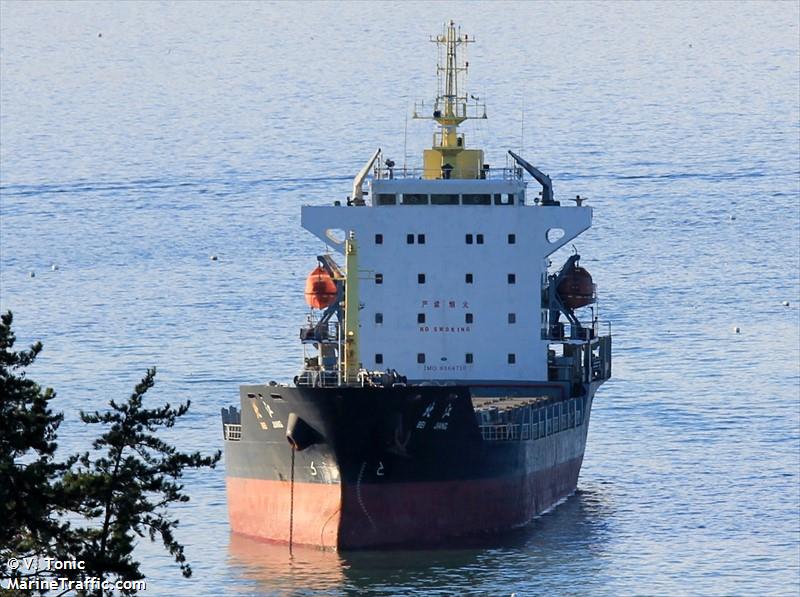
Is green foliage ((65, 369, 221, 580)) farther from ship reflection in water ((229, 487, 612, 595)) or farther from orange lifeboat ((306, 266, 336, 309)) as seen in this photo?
orange lifeboat ((306, 266, 336, 309))

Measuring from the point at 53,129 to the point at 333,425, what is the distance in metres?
84.5

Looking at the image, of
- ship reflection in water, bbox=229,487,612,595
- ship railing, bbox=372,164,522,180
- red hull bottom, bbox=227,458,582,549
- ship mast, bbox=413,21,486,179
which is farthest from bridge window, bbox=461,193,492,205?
ship reflection in water, bbox=229,487,612,595

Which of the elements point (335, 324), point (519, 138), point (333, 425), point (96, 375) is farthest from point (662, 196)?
point (333, 425)

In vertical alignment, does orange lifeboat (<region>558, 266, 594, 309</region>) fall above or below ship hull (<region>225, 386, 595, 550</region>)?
above

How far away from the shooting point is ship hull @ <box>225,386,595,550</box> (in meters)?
50.4

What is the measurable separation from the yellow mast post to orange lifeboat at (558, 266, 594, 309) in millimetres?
8372

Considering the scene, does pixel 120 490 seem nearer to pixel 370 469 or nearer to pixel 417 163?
pixel 370 469

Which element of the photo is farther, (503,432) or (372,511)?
(503,432)

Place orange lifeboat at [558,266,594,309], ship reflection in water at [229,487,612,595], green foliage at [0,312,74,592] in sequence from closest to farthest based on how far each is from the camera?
green foliage at [0,312,74,592] < ship reflection in water at [229,487,612,595] < orange lifeboat at [558,266,594,309]

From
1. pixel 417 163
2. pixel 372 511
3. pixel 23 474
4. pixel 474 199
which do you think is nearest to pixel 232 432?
pixel 372 511

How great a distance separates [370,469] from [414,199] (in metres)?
8.39

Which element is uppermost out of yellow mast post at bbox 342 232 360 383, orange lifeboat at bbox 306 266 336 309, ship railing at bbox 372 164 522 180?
ship railing at bbox 372 164 522 180

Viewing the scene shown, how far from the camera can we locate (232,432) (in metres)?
53.8

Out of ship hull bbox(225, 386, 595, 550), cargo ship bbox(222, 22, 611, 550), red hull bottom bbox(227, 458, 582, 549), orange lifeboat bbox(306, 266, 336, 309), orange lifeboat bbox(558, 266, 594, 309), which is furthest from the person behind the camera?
orange lifeboat bbox(558, 266, 594, 309)
